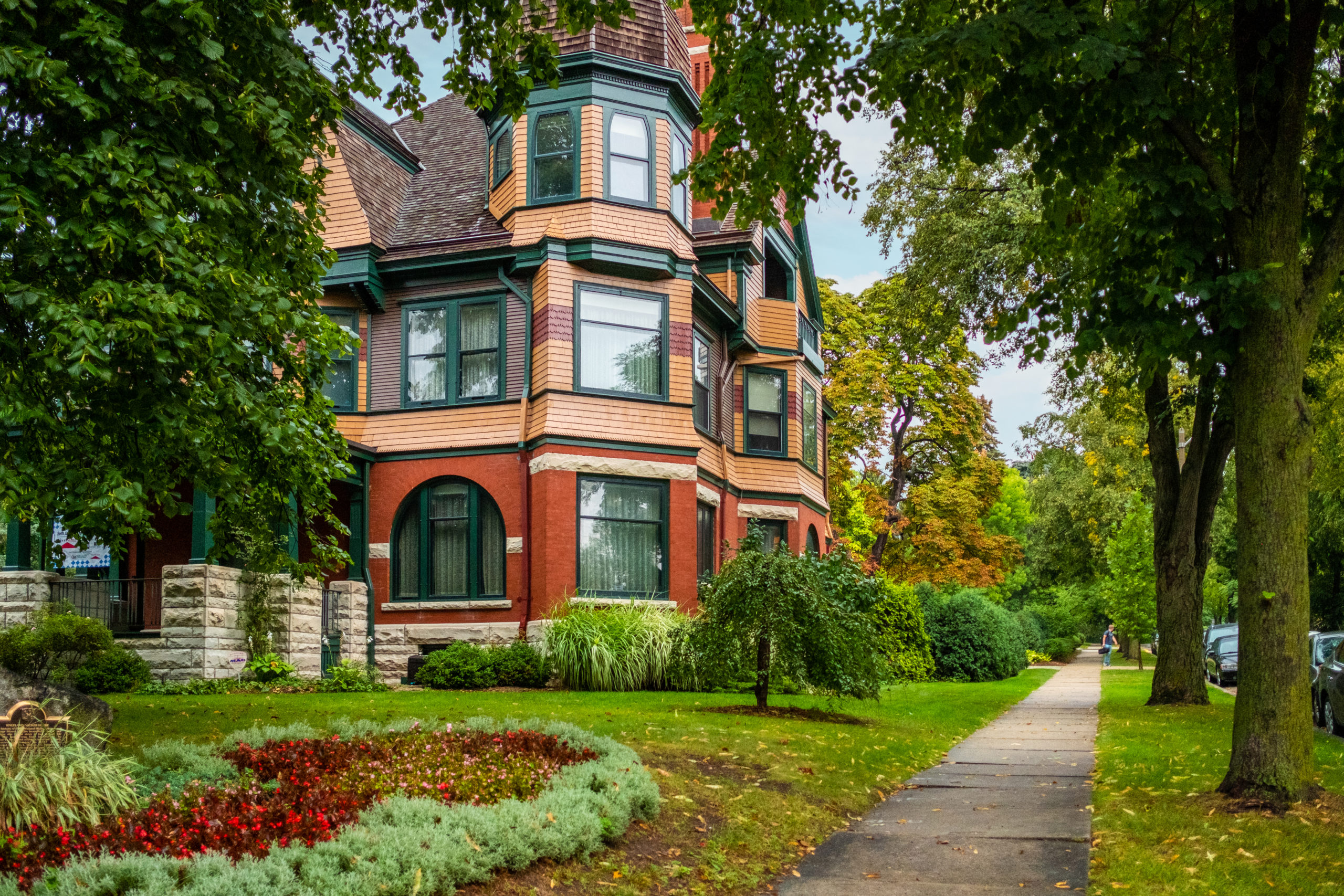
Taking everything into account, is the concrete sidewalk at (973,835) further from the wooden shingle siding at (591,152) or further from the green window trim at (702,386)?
the wooden shingle siding at (591,152)

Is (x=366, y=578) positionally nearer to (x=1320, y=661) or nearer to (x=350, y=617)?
(x=350, y=617)

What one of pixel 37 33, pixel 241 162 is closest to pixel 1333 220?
pixel 241 162

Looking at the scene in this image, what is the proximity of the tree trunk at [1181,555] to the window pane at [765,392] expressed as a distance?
31.2 ft

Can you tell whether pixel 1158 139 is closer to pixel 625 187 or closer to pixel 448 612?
pixel 625 187

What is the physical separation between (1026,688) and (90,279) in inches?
916

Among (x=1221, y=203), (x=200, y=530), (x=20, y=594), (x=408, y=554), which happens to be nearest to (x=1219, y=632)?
(x=408, y=554)

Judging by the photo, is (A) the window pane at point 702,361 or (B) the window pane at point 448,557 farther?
(A) the window pane at point 702,361

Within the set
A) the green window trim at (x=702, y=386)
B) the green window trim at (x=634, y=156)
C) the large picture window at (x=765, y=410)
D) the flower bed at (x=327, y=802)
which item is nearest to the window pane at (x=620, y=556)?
the green window trim at (x=702, y=386)

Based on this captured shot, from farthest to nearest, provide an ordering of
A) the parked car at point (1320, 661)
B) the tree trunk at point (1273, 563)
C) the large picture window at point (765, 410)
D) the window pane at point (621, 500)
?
the large picture window at point (765, 410)
the window pane at point (621, 500)
the parked car at point (1320, 661)
the tree trunk at point (1273, 563)

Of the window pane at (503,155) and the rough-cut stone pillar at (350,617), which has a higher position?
the window pane at (503,155)

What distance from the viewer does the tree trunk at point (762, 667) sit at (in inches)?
582

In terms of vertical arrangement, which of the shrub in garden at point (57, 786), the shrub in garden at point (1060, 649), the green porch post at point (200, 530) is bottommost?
the shrub in garden at point (1060, 649)

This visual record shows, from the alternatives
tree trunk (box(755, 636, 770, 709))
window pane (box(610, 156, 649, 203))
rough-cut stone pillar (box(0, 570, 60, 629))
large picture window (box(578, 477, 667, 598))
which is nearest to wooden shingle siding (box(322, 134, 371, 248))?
window pane (box(610, 156, 649, 203))

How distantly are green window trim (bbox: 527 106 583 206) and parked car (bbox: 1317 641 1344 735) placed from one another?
14.6 metres
